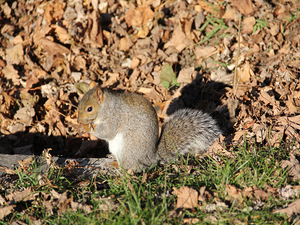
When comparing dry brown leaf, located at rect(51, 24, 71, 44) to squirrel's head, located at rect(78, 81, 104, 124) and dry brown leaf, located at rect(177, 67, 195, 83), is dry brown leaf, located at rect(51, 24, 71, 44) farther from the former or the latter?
squirrel's head, located at rect(78, 81, 104, 124)

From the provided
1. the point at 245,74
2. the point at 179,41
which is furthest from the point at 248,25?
the point at 179,41

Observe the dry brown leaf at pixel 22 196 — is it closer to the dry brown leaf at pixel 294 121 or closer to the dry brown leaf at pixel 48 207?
the dry brown leaf at pixel 48 207

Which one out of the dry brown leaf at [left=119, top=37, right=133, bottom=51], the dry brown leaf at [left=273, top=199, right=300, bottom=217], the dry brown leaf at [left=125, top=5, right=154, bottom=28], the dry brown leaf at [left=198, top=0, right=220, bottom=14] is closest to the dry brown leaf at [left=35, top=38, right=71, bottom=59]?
the dry brown leaf at [left=119, top=37, right=133, bottom=51]

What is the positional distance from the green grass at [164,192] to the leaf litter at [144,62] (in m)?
0.44

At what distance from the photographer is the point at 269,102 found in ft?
11.3

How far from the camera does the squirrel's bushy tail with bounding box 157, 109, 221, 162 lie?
2.99 m

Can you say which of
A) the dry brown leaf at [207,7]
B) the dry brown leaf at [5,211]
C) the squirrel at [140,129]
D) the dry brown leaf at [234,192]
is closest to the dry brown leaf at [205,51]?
the dry brown leaf at [207,7]

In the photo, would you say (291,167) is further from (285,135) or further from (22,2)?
(22,2)

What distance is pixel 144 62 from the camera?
478cm

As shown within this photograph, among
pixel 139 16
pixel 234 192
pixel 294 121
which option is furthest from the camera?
pixel 139 16

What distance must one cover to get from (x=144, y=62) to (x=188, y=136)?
2.19 m

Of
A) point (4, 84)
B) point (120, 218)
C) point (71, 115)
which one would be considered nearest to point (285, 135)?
point (120, 218)

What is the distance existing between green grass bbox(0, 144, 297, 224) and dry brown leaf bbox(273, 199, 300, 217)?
4cm

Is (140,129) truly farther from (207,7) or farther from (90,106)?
(207,7)
